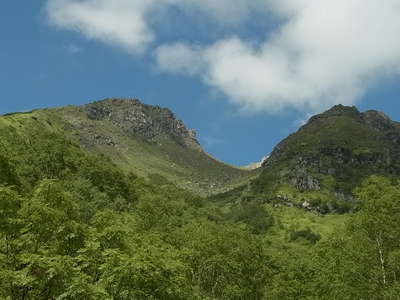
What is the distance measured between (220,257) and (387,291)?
158 ft

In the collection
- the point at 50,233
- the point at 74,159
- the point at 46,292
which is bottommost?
the point at 46,292

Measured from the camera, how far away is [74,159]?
16388 cm

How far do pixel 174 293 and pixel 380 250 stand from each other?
3396 cm

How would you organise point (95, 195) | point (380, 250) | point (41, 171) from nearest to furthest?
point (380, 250)
point (95, 195)
point (41, 171)

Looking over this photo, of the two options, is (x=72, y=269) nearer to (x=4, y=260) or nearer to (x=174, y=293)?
(x=4, y=260)

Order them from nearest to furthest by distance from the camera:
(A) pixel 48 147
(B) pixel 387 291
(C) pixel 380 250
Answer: (B) pixel 387 291, (C) pixel 380 250, (A) pixel 48 147

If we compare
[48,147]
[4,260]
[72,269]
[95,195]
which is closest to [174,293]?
[72,269]

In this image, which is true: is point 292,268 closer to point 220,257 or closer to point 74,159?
point 220,257

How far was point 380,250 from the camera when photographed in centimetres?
5581

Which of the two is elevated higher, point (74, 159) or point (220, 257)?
point (74, 159)

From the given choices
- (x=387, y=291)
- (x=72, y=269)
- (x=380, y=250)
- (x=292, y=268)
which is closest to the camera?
(x=72, y=269)

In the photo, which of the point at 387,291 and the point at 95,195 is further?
the point at 95,195

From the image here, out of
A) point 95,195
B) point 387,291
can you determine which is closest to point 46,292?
point 387,291

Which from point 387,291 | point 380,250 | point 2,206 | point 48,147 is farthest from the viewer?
point 48,147
